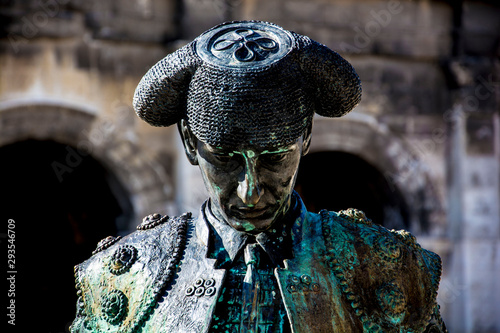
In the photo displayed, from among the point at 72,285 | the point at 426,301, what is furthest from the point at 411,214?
the point at 426,301

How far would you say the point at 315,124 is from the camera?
8.20 meters

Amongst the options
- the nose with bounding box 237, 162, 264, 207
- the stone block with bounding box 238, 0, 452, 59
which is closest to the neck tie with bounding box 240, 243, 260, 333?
the nose with bounding box 237, 162, 264, 207

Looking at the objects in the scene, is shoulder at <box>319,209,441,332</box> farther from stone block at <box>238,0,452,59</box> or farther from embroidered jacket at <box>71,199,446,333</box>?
stone block at <box>238,0,452,59</box>

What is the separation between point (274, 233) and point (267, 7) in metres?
5.90

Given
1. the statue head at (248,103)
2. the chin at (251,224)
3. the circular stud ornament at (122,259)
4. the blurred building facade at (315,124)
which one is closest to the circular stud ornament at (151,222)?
the circular stud ornament at (122,259)

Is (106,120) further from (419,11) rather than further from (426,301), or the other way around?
(426,301)

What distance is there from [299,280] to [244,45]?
684 millimetres

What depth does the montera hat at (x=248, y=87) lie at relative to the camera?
2168 millimetres

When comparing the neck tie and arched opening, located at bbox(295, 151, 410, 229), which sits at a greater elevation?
the neck tie

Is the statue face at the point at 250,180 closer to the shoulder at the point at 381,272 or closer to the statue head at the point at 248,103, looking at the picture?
the statue head at the point at 248,103

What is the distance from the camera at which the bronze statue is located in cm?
220

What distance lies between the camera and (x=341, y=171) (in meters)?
9.68

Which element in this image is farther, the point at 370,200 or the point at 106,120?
the point at 370,200

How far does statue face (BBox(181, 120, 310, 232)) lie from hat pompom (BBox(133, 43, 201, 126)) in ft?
0.49
